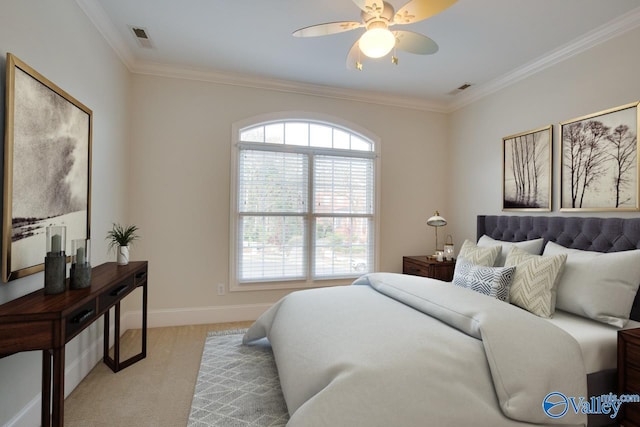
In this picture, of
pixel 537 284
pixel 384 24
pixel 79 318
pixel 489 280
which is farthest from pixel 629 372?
pixel 79 318

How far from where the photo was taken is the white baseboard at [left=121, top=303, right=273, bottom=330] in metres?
3.37

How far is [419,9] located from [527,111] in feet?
7.21

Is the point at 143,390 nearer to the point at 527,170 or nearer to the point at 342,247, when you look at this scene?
the point at 342,247

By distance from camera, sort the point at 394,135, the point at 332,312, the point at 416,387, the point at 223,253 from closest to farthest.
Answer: the point at 416,387
the point at 332,312
the point at 223,253
the point at 394,135

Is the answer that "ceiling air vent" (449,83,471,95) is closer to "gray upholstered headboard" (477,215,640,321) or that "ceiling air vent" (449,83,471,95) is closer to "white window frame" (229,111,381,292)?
"white window frame" (229,111,381,292)

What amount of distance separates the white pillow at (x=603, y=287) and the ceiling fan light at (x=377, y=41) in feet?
6.57

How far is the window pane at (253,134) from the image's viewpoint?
375 cm

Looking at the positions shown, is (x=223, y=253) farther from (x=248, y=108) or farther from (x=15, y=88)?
(x=15, y=88)

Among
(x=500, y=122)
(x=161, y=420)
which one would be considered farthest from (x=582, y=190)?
(x=161, y=420)

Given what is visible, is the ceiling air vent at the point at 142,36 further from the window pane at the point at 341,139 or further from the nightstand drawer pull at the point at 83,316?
the nightstand drawer pull at the point at 83,316

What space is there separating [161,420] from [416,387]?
155 centimetres

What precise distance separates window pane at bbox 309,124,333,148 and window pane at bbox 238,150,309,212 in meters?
0.26

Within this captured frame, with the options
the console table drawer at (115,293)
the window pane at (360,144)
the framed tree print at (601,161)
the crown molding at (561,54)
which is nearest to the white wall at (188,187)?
the window pane at (360,144)

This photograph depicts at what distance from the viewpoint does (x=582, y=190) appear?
2.79 m
